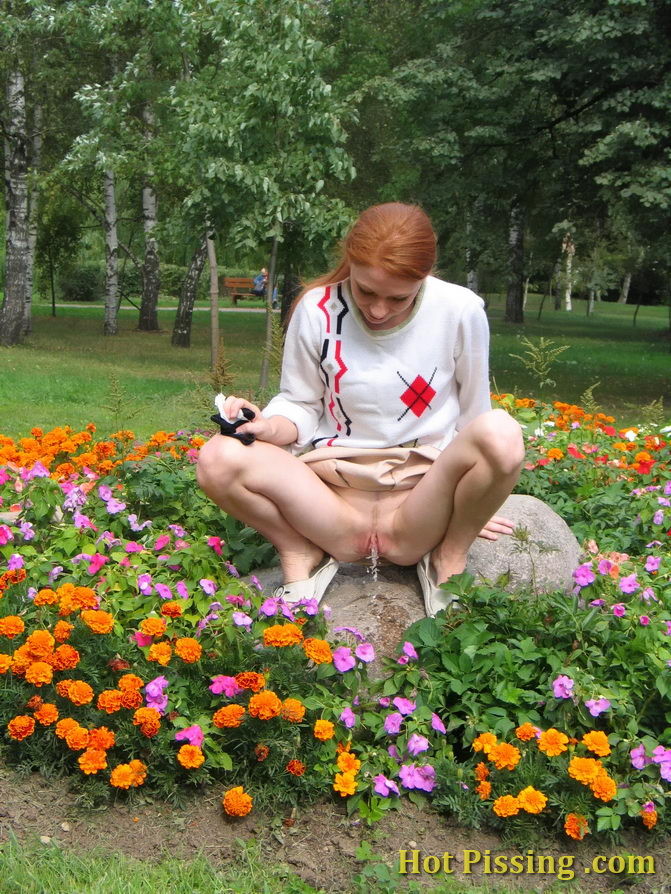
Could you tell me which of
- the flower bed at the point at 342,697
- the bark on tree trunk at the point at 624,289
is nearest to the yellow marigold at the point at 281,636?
the flower bed at the point at 342,697

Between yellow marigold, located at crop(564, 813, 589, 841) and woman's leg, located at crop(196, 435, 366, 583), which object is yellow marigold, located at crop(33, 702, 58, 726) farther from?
yellow marigold, located at crop(564, 813, 589, 841)

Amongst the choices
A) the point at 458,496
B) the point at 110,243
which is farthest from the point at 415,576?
the point at 110,243

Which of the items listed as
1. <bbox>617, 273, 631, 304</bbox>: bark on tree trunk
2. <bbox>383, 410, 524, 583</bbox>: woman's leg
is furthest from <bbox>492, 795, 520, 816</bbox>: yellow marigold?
<bbox>617, 273, 631, 304</bbox>: bark on tree trunk

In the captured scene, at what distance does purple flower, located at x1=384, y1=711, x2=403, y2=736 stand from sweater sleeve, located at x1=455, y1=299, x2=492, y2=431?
1.05 m

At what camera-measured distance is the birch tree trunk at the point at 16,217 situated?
1500cm

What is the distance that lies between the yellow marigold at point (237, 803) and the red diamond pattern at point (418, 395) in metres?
1.33

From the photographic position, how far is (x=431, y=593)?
3.23 metres

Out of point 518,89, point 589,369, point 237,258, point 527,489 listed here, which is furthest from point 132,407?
point 589,369

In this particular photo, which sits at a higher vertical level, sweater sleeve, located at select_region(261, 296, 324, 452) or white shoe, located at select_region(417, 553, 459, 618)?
sweater sleeve, located at select_region(261, 296, 324, 452)

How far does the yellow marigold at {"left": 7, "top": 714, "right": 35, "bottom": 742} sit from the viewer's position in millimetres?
2588

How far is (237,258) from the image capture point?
10.4m

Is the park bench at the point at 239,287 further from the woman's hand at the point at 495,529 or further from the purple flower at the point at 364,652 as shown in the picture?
the purple flower at the point at 364,652

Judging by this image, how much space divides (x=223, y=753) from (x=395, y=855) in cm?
52

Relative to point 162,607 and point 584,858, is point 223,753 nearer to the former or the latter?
point 162,607
